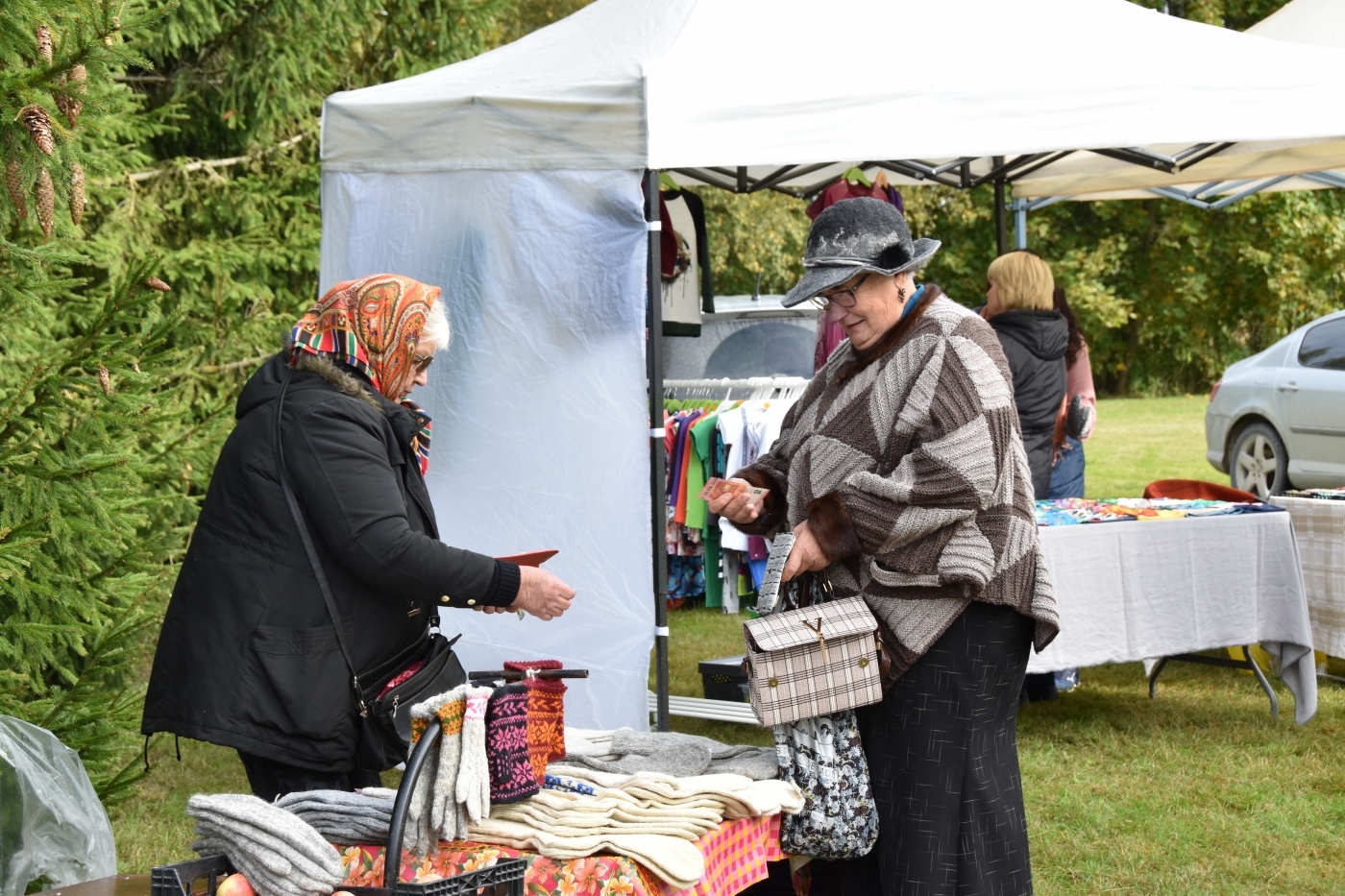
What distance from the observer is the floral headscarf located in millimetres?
2717

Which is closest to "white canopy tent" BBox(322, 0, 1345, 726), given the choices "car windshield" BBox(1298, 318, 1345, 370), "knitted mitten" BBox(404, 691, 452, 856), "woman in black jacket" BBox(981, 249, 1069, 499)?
"woman in black jacket" BBox(981, 249, 1069, 499)

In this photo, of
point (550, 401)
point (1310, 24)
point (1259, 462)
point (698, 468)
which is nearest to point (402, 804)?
point (550, 401)

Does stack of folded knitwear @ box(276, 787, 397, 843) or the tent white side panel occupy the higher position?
the tent white side panel

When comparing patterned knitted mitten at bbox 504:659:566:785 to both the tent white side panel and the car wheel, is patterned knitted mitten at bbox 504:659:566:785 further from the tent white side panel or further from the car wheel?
the car wheel

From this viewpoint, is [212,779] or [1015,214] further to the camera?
[1015,214]

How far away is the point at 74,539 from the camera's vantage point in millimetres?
3715

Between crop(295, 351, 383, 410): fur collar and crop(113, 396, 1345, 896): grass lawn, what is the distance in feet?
7.35

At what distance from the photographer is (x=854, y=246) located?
2.68m

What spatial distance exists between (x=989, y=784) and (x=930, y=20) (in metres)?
3.17

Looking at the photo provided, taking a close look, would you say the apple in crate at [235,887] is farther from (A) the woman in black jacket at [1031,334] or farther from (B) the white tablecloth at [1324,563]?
(B) the white tablecloth at [1324,563]

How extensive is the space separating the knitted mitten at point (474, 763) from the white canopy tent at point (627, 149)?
2310 millimetres

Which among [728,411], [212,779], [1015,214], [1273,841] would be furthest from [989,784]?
[1015,214]

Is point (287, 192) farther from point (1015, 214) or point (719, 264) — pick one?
point (719, 264)

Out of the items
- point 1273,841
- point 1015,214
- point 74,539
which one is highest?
point 1015,214
